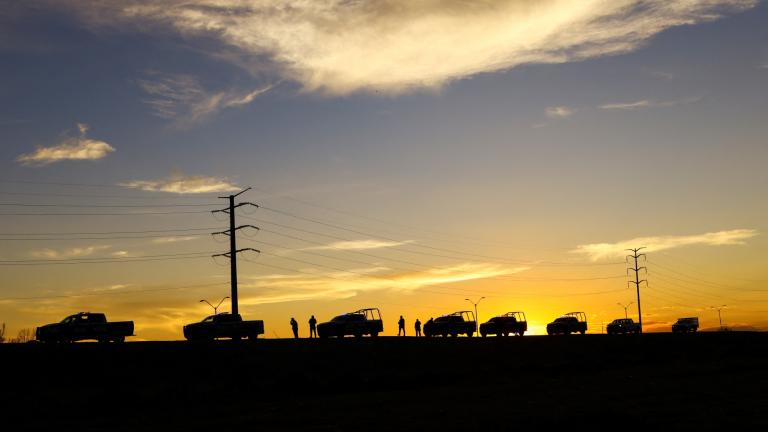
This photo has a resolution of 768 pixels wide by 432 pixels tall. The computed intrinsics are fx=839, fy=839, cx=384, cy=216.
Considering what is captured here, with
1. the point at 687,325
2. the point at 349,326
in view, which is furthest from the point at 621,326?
the point at 349,326

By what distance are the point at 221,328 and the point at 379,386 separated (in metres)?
21.6

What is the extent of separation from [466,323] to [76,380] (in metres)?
43.2

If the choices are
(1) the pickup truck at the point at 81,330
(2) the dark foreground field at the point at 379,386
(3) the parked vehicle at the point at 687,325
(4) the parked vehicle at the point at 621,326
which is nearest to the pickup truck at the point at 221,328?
(1) the pickup truck at the point at 81,330

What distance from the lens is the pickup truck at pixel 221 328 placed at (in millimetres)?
64625

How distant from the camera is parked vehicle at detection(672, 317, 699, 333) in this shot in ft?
338

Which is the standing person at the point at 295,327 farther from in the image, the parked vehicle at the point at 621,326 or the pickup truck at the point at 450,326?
the parked vehicle at the point at 621,326

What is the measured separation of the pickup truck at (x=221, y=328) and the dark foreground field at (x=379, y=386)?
765 cm

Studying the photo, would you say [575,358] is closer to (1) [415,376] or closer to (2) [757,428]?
(1) [415,376]

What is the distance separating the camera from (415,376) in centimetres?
4981

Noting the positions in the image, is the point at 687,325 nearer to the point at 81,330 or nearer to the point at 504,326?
the point at 504,326

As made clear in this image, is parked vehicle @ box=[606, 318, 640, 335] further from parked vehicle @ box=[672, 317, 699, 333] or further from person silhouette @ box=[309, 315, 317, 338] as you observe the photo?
person silhouette @ box=[309, 315, 317, 338]

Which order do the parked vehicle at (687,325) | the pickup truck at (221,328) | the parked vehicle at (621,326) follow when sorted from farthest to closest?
1. the parked vehicle at (687,325)
2. the parked vehicle at (621,326)
3. the pickup truck at (221,328)

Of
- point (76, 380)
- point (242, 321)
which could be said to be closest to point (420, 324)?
point (242, 321)

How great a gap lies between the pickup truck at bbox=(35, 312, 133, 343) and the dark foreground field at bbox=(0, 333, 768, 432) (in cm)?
804
